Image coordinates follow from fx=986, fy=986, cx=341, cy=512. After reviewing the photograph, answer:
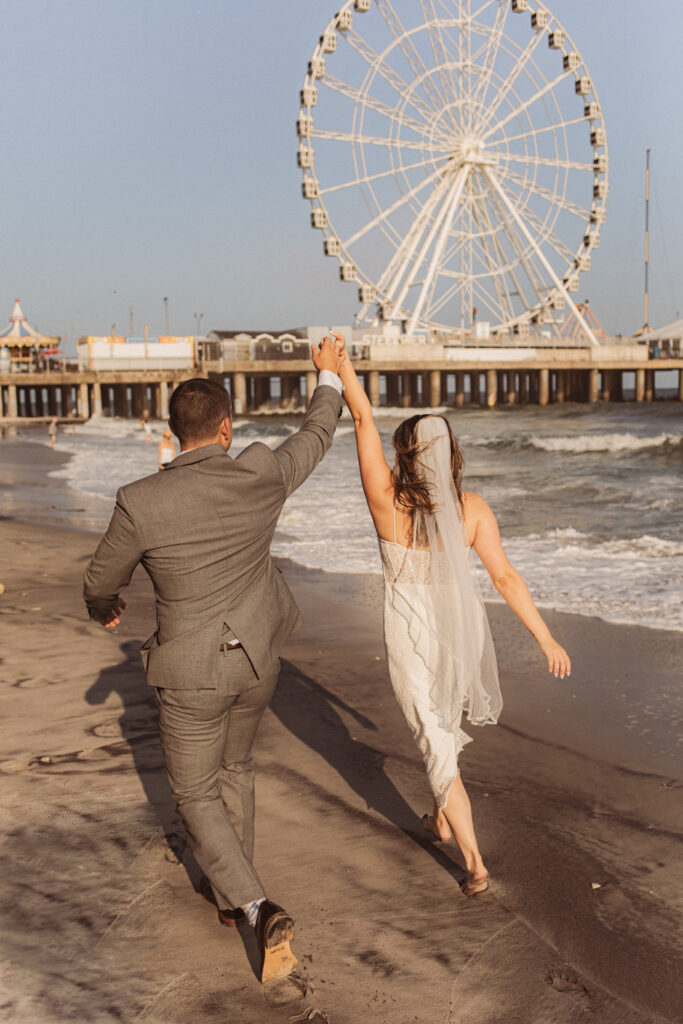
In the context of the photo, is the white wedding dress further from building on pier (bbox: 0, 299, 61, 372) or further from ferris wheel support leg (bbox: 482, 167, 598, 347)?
building on pier (bbox: 0, 299, 61, 372)

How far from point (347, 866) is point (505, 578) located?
862 millimetres

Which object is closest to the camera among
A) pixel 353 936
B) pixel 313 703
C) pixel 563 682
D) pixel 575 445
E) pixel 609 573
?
pixel 353 936

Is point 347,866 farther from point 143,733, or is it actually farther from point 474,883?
point 143,733

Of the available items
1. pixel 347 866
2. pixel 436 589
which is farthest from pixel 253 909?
pixel 436 589

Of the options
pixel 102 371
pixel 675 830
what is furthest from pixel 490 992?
pixel 102 371

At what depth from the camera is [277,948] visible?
6.68 ft

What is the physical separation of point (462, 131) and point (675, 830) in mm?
42895

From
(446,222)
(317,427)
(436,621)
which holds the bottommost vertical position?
(436,621)

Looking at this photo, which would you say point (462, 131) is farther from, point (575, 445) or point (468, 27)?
point (575, 445)

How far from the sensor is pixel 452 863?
266 cm

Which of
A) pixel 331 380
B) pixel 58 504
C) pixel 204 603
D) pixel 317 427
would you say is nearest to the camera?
pixel 204 603

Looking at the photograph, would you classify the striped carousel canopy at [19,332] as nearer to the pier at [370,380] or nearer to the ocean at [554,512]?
the pier at [370,380]

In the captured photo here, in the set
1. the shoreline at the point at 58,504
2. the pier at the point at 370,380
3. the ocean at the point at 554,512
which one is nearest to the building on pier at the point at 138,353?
the pier at the point at 370,380

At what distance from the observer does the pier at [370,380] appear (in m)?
47.0
